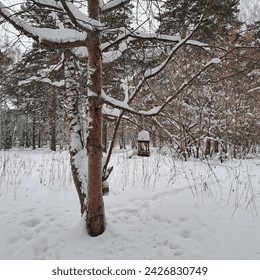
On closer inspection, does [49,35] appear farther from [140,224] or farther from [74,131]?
[140,224]

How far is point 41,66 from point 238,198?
14.7ft

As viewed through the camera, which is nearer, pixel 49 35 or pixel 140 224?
pixel 49 35

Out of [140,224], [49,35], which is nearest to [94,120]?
[49,35]

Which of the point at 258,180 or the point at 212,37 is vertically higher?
the point at 212,37

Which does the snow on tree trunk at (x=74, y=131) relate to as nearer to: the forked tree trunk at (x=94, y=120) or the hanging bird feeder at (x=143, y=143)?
the forked tree trunk at (x=94, y=120)

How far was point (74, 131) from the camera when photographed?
3.59m

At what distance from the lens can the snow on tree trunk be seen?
11.4 feet

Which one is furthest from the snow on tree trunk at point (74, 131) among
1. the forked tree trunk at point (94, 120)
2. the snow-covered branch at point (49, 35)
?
the snow-covered branch at point (49, 35)

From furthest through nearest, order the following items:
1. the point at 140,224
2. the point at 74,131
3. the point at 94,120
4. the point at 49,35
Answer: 1. the point at 74,131
2. the point at 140,224
3. the point at 94,120
4. the point at 49,35

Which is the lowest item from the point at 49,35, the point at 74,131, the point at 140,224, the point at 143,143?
the point at 140,224
